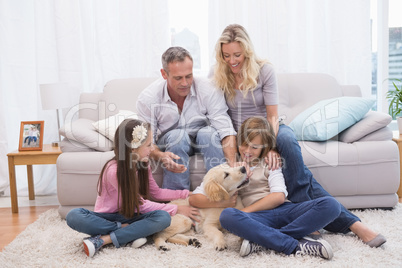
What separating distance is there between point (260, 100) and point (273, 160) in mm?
475

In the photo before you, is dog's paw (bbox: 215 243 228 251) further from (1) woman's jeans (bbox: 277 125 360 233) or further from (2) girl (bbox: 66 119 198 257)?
(1) woman's jeans (bbox: 277 125 360 233)

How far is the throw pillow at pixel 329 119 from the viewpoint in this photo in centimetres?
242

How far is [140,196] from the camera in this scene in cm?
202

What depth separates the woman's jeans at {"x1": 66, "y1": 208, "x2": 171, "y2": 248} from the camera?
6.06ft

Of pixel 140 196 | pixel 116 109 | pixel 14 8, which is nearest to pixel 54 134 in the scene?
pixel 116 109

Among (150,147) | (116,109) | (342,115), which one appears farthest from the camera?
(116,109)

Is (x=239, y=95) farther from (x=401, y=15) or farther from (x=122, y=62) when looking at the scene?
(x=401, y=15)

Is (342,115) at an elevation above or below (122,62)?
below

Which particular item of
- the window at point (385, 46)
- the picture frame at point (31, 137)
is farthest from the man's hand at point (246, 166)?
the window at point (385, 46)

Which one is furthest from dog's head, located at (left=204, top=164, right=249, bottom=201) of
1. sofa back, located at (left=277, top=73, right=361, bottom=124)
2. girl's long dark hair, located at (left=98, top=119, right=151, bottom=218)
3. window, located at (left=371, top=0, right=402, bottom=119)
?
window, located at (left=371, top=0, right=402, bottom=119)

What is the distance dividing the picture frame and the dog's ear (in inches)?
58.1

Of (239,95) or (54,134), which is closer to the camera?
(239,95)

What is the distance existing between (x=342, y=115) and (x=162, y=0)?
5.61 ft

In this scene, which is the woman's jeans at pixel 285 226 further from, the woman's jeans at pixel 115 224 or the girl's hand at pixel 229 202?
the woman's jeans at pixel 115 224
